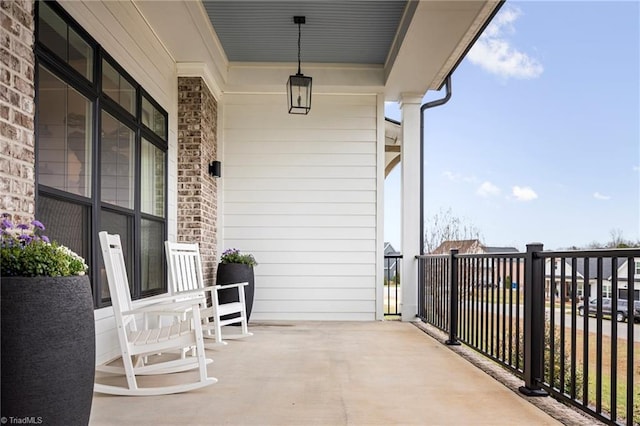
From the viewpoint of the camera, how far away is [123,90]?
167 inches

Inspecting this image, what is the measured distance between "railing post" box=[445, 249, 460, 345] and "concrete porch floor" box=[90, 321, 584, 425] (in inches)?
5.2

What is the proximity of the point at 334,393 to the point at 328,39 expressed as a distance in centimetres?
375

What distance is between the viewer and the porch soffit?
14.8 feet

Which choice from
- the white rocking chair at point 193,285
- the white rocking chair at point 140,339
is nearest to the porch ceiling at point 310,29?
the white rocking chair at point 193,285

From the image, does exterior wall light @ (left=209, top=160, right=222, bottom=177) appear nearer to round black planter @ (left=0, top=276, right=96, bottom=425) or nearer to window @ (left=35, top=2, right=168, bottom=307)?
window @ (left=35, top=2, right=168, bottom=307)

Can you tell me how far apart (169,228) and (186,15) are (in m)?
2.08

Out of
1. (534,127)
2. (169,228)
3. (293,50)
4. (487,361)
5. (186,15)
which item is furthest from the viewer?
(534,127)

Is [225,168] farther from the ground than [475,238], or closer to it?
farther from the ground

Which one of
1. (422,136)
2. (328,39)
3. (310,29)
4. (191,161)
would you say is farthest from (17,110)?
(422,136)

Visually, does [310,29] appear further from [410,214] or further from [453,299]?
[453,299]

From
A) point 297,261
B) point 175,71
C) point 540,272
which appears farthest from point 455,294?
point 175,71

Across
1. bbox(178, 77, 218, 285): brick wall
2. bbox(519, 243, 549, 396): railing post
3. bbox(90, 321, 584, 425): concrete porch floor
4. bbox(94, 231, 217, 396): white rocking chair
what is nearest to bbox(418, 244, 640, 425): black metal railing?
bbox(519, 243, 549, 396): railing post

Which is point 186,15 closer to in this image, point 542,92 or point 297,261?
point 297,261

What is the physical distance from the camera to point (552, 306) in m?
2.80
